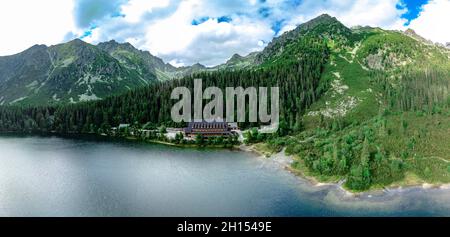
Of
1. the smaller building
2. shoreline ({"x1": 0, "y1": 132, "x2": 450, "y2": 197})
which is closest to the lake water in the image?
shoreline ({"x1": 0, "y1": 132, "x2": 450, "y2": 197})

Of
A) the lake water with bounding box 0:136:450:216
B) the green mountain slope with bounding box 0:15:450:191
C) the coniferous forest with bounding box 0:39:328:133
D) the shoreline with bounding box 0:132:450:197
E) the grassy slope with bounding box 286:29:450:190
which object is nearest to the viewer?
the lake water with bounding box 0:136:450:216

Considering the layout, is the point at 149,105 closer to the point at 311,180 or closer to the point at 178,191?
the point at 178,191

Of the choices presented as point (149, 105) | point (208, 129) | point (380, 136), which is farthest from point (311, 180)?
point (149, 105)

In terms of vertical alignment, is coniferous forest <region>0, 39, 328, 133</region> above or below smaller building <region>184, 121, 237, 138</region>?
above

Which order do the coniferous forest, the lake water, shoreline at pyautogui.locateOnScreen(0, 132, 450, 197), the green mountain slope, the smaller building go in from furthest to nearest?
the coniferous forest
the smaller building
the green mountain slope
shoreline at pyautogui.locateOnScreen(0, 132, 450, 197)
the lake water

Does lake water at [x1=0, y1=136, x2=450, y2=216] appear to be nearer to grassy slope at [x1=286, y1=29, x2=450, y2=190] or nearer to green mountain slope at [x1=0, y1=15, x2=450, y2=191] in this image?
grassy slope at [x1=286, y1=29, x2=450, y2=190]
